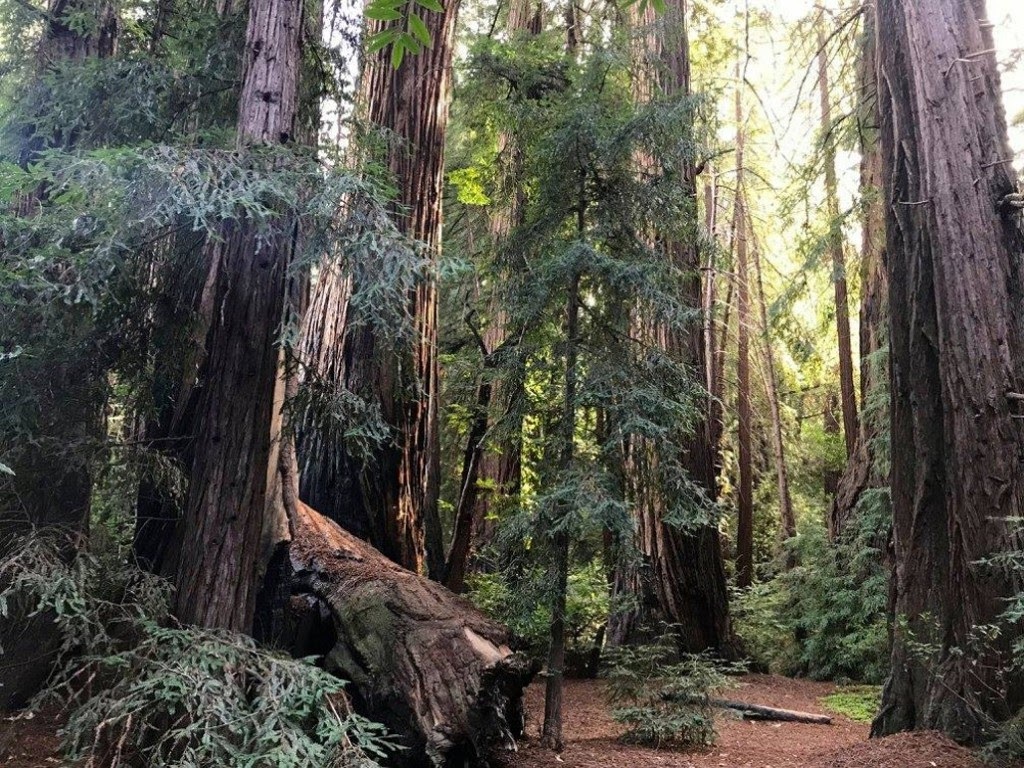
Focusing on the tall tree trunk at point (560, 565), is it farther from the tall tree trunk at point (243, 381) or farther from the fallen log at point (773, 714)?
the fallen log at point (773, 714)

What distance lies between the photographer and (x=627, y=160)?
6.18 meters

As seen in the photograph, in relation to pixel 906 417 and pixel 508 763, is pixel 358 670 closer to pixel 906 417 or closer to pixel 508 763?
pixel 508 763

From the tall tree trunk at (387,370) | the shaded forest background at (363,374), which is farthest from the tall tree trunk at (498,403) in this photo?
the tall tree trunk at (387,370)

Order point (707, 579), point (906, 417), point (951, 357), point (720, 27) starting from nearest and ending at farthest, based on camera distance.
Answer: point (951, 357)
point (906, 417)
point (707, 579)
point (720, 27)

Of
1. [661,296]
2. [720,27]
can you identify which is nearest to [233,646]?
[661,296]

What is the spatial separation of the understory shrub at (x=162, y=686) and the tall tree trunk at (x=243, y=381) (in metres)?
0.31

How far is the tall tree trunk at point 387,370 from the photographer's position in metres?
6.87

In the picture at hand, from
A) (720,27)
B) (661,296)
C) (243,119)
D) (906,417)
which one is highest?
(720,27)

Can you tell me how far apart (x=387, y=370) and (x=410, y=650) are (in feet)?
7.61

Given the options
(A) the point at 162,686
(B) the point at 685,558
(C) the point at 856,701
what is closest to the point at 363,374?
(A) the point at 162,686

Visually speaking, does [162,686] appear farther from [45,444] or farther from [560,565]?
[560,565]

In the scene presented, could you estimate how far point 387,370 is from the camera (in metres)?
6.26

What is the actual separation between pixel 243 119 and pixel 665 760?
5.13 metres

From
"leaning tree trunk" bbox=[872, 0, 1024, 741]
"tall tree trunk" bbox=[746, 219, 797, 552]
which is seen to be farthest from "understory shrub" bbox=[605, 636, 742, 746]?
"tall tree trunk" bbox=[746, 219, 797, 552]
